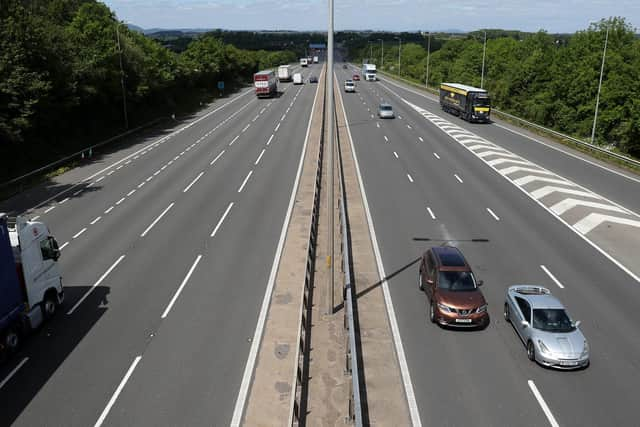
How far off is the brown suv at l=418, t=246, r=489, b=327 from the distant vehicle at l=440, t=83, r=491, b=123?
39.9 m

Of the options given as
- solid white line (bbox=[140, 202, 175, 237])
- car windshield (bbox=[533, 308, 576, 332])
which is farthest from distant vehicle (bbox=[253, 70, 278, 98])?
car windshield (bbox=[533, 308, 576, 332])

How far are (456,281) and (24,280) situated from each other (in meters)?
13.5

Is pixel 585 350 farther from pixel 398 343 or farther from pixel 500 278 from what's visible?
pixel 500 278

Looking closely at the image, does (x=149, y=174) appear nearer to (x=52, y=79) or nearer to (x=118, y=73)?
(x=52, y=79)

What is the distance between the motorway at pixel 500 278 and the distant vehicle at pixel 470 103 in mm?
12388

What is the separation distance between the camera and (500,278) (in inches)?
781

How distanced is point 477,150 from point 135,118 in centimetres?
3779

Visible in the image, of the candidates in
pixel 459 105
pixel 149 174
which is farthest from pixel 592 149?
pixel 149 174

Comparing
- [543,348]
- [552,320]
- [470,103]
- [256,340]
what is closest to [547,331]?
[552,320]

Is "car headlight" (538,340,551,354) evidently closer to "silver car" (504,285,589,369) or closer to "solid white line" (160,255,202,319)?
"silver car" (504,285,589,369)

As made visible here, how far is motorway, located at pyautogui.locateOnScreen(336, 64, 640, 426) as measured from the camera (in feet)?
42.1

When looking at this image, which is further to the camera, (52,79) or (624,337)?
(52,79)

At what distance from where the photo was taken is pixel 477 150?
42.5 meters

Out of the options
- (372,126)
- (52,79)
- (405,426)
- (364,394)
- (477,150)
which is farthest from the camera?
(372,126)
